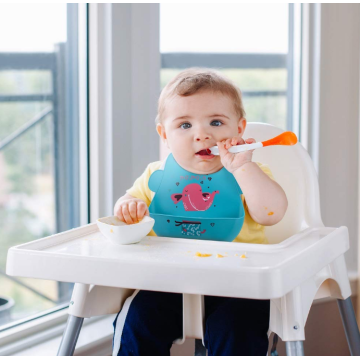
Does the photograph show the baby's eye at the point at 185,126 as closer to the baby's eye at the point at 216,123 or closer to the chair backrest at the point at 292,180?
the baby's eye at the point at 216,123

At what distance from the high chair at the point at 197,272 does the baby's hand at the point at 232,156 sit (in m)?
0.16

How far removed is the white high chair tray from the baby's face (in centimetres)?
20

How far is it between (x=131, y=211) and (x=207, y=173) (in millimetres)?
182

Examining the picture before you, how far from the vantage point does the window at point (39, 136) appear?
117 centimetres

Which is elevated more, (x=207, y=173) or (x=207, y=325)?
(x=207, y=173)

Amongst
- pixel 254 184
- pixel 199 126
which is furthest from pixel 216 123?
pixel 254 184

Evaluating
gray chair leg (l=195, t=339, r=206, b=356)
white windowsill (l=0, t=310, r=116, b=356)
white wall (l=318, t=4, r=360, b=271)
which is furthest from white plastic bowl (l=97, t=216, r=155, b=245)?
white wall (l=318, t=4, r=360, b=271)

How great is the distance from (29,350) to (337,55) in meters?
1.21

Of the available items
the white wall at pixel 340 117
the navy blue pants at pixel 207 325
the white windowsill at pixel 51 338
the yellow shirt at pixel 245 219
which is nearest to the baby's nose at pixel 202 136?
the yellow shirt at pixel 245 219

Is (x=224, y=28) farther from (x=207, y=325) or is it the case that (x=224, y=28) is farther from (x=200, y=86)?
(x=207, y=325)

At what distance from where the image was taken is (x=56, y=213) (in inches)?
51.4

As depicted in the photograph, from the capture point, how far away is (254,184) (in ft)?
2.99

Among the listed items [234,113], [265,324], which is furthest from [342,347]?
[234,113]

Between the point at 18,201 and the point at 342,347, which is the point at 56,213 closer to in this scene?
the point at 18,201
